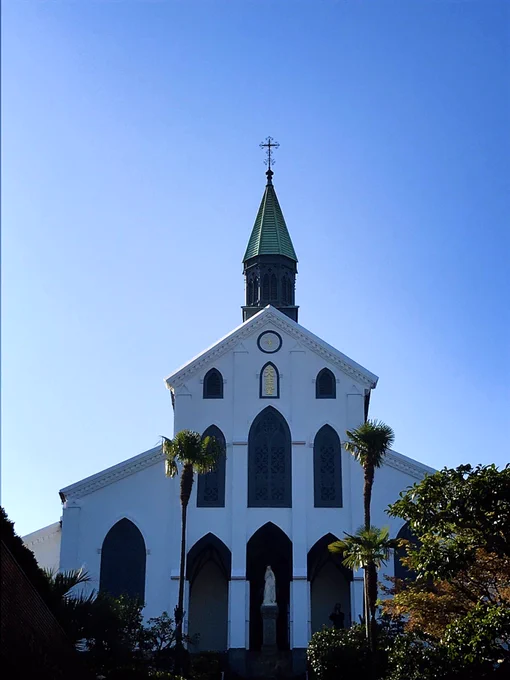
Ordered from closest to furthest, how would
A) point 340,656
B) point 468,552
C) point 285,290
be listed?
1. point 468,552
2. point 340,656
3. point 285,290

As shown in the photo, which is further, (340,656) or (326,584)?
(326,584)

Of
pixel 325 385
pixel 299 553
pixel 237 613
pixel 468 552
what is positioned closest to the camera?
pixel 468 552

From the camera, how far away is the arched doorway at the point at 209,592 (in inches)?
1593

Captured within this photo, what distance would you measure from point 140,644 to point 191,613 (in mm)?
11045

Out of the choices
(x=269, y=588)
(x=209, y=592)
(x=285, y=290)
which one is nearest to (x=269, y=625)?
(x=269, y=588)

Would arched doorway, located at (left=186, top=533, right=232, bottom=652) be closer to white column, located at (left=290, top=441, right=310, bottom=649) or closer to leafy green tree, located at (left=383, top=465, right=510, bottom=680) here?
white column, located at (left=290, top=441, right=310, bottom=649)

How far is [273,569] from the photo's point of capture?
136 feet

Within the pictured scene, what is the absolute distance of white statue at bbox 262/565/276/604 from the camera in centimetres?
3731

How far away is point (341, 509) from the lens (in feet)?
135

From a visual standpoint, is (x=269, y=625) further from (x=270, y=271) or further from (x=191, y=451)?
(x=270, y=271)

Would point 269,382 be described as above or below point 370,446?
above

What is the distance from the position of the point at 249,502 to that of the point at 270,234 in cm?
1723

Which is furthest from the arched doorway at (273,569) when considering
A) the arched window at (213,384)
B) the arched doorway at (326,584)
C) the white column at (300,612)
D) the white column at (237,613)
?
the arched window at (213,384)

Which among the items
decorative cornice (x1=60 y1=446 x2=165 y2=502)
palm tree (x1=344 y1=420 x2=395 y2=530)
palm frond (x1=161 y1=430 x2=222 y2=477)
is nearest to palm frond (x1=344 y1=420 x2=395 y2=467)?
palm tree (x1=344 y1=420 x2=395 y2=530)
